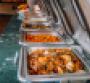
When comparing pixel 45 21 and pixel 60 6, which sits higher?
pixel 60 6

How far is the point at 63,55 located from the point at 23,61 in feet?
1.03

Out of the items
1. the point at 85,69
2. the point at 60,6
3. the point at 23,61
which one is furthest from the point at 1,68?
the point at 60,6

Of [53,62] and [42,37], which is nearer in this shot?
[53,62]

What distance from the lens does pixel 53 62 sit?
1412mm

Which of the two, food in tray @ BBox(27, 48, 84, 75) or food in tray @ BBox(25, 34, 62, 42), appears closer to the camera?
food in tray @ BBox(27, 48, 84, 75)

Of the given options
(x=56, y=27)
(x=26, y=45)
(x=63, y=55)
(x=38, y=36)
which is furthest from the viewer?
(x=56, y=27)

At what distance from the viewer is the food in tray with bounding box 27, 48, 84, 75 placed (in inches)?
50.4

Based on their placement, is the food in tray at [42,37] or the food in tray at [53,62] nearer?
the food in tray at [53,62]

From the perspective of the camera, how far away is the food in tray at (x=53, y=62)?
1.28m

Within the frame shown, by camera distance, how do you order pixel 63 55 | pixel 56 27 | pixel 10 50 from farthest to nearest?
pixel 56 27 < pixel 10 50 < pixel 63 55

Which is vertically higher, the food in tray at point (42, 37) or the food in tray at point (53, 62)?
the food in tray at point (42, 37)

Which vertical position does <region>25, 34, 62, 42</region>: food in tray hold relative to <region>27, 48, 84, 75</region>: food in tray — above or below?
above

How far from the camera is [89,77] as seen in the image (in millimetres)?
1098

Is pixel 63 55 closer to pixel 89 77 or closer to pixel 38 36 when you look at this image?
pixel 89 77
